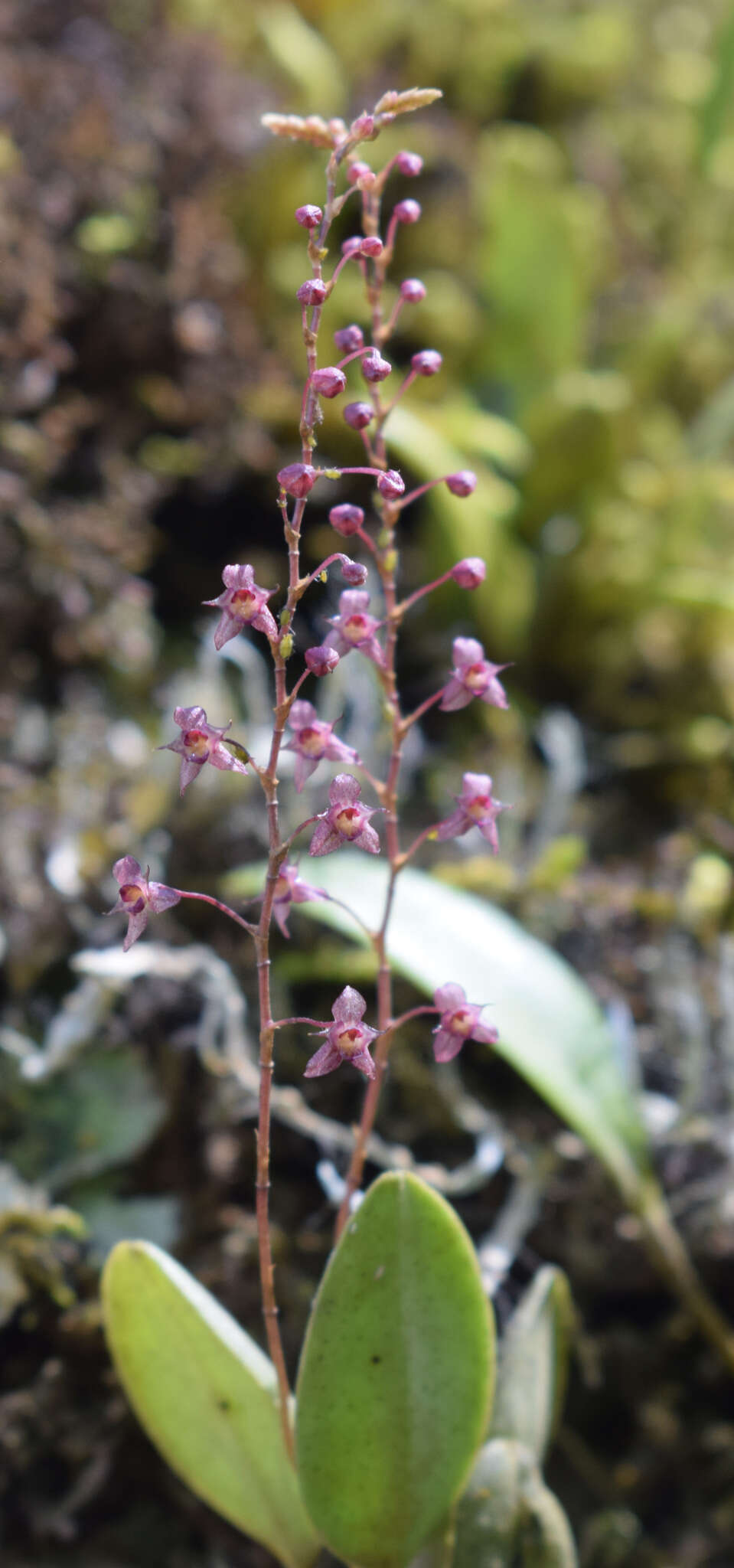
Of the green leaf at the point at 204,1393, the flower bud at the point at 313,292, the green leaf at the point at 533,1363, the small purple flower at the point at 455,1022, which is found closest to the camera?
the flower bud at the point at 313,292

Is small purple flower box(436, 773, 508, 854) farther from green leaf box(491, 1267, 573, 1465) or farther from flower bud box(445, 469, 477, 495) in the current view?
green leaf box(491, 1267, 573, 1465)

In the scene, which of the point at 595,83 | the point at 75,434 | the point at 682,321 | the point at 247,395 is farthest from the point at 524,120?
the point at 75,434

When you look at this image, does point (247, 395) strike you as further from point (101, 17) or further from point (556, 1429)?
point (556, 1429)

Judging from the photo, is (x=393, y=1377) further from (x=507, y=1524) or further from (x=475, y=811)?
(x=475, y=811)

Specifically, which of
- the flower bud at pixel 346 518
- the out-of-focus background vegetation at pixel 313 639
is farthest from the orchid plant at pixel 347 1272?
the out-of-focus background vegetation at pixel 313 639

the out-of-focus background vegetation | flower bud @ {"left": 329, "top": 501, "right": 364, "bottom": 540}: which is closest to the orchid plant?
flower bud @ {"left": 329, "top": 501, "right": 364, "bottom": 540}

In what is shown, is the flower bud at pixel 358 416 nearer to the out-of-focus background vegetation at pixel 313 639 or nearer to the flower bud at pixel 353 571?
the flower bud at pixel 353 571

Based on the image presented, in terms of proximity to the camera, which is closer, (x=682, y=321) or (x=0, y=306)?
(x=0, y=306)
